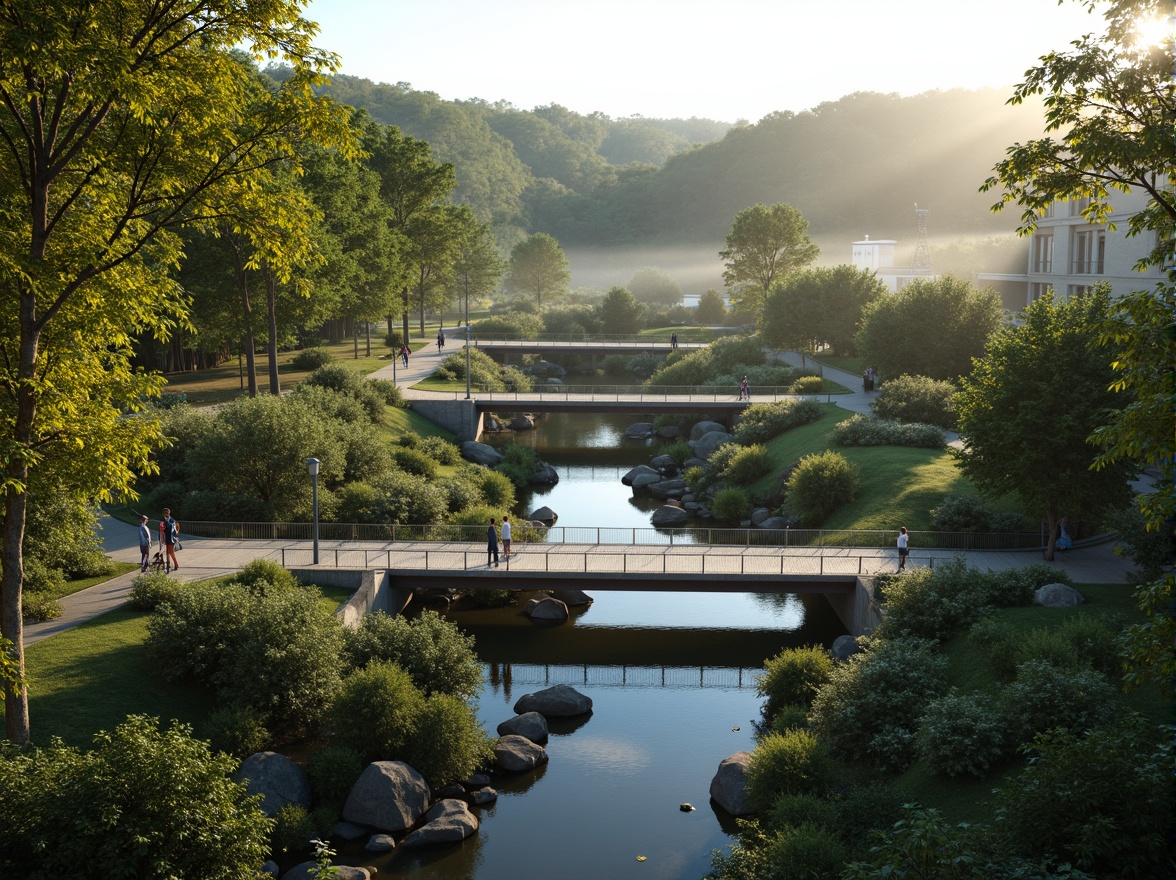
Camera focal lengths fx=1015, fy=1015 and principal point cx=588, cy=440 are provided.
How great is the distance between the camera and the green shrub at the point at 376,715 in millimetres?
20953

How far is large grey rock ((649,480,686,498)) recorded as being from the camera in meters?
47.6

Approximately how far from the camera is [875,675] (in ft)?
70.3

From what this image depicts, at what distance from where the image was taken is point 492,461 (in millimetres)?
51406

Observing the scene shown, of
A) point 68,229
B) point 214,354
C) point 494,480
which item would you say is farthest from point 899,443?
point 214,354

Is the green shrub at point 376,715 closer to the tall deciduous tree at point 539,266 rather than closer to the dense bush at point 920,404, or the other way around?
the dense bush at point 920,404

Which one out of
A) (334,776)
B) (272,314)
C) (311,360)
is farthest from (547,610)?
(311,360)

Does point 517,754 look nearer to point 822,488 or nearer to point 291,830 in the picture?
point 291,830

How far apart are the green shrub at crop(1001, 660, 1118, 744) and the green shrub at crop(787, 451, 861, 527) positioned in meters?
19.0

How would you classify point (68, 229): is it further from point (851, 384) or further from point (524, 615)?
point (851, 384)

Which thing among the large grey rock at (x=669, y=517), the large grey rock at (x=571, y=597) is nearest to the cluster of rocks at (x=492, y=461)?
the large grey rock at (x=669, y=517)

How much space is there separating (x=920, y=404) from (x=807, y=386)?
12452 millimetres

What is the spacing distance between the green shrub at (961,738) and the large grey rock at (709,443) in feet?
111

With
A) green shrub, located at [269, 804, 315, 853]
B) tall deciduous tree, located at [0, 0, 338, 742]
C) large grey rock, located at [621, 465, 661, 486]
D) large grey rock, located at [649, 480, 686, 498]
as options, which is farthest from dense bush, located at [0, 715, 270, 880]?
large grey rock, located at [621, 465, 661, 486]

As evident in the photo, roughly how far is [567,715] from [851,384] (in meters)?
42.5
